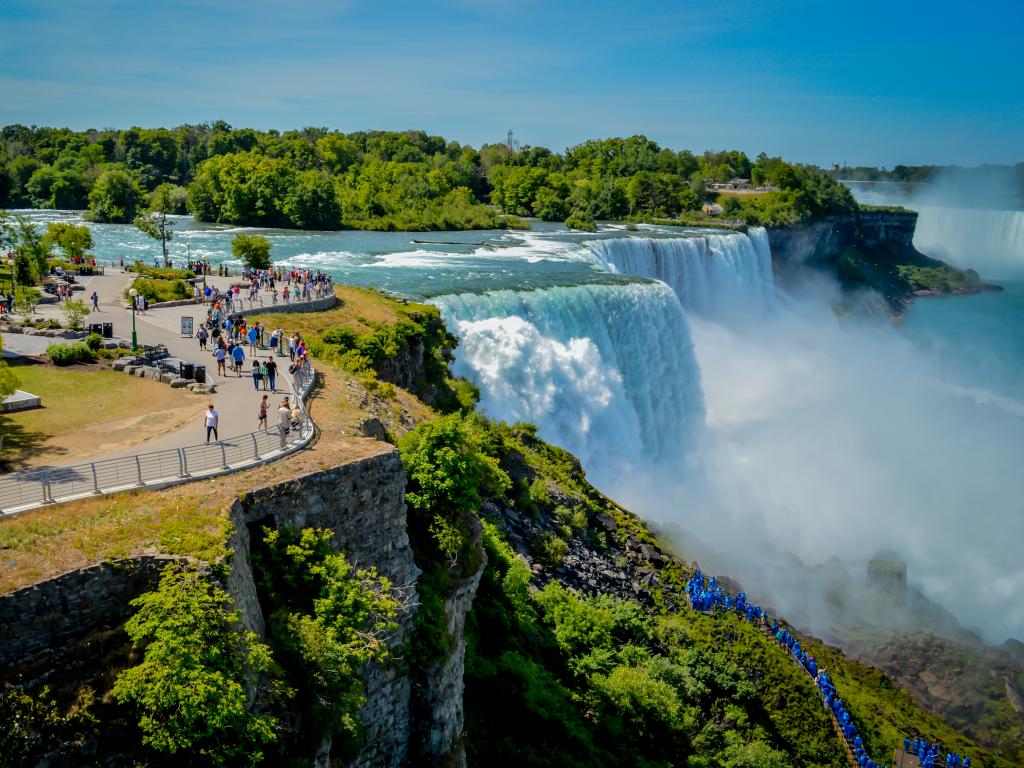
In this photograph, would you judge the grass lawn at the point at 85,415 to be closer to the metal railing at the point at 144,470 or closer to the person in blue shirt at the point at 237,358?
the metal railing at the point at 144,470

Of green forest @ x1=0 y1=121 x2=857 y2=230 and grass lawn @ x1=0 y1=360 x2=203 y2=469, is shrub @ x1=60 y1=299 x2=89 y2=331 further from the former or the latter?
green forest @ x1=0 y1=121 x2=857 y2=230

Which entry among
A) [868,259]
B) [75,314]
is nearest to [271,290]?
[75,314]

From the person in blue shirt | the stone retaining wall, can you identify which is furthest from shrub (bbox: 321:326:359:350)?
the stone retaining wall

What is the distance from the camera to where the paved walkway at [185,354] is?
1445 centimetres

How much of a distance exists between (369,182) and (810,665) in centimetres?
7010

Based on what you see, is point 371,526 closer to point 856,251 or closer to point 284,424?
point 284,424

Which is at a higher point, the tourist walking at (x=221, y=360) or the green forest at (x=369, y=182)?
the green forest at (x=369, y=182)

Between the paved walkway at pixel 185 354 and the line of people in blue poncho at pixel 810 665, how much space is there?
1257 cm

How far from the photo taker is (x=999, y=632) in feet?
93.0

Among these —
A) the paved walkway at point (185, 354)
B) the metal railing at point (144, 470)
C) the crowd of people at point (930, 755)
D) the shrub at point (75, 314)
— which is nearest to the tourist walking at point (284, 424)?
the metal railing at point (144, 470)

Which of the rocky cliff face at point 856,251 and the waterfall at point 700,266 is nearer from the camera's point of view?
the waterfall at point 700,266

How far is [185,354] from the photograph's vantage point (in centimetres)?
2059

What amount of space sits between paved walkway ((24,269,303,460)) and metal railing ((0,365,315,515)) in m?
0.99

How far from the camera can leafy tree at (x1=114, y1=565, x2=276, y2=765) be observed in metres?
8.89
